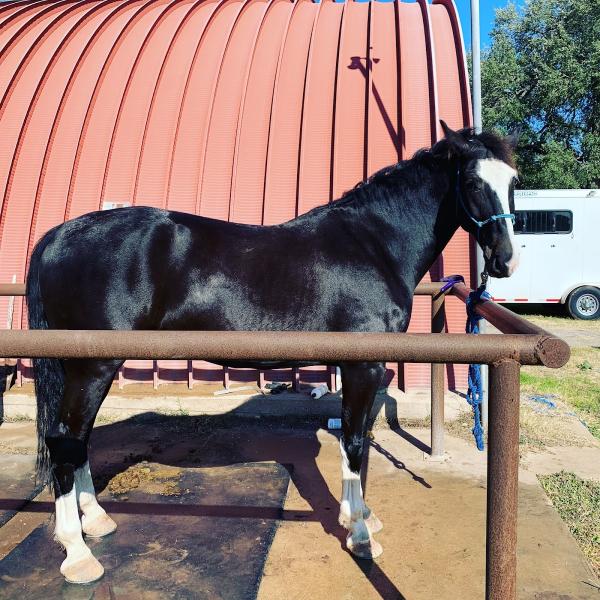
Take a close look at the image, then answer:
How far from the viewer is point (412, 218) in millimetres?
3428

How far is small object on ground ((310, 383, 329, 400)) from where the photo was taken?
528 centimetres

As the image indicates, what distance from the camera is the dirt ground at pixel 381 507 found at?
2.76 meters

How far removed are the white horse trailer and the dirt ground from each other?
8896 mm

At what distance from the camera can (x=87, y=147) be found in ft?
21.3

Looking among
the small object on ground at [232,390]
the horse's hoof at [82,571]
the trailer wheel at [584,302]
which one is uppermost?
the horse's hoof at [82,571]

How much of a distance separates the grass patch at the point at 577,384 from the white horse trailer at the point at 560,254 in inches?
188

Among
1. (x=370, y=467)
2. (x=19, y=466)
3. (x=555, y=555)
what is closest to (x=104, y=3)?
(x=19, y=466)

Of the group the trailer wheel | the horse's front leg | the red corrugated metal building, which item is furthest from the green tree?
the horse's front leg

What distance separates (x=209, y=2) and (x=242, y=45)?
1.87 meters

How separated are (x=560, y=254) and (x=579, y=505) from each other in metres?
10.5

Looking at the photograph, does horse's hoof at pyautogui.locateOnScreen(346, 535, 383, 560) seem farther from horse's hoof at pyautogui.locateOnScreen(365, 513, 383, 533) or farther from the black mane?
the black mane

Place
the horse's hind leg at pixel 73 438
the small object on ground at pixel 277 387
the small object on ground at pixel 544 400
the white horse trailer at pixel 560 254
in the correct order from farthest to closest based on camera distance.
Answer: the white horse trailer at pixel 560 254
the small object on ground at pixel 544 400
the small object on ground at pixel 277 387
the horse's hind leg at pixel 73 438

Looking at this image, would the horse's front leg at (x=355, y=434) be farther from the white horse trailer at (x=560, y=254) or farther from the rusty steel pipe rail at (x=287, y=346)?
the white horse trailer at (x=560, y=254)

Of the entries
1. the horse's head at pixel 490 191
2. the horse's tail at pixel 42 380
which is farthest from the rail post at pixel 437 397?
the horse's tail at pixel 42 380
